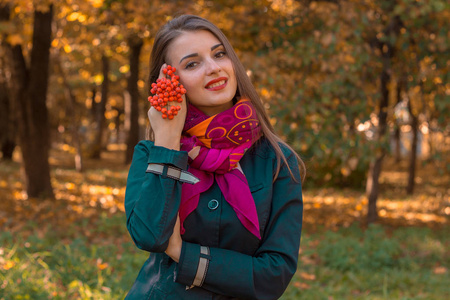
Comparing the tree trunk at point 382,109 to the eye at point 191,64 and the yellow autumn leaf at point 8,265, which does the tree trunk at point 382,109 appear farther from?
the eye at point 191,64

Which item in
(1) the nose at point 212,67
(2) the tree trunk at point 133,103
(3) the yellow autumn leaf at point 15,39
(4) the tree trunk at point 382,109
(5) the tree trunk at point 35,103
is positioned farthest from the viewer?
(2) the tree trunk at point 133,103

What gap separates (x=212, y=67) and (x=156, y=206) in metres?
0.59

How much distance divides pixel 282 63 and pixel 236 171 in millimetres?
5245

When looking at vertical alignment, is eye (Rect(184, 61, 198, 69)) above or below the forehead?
below

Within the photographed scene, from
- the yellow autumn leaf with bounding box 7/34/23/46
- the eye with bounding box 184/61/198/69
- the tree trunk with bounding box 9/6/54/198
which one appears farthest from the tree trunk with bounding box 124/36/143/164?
the eye with bounding box 184/61/198/69

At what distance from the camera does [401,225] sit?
8.66 m

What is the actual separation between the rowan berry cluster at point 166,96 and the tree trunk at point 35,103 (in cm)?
816

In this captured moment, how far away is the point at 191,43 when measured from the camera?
74.7 inches

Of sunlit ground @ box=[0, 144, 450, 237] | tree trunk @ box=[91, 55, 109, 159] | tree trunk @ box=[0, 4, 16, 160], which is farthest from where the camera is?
tree trunk @ box=[91, 55, 109, 159]

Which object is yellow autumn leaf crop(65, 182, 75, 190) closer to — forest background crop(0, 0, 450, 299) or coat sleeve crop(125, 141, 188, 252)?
forest background crop(0, 0, 450, 299)

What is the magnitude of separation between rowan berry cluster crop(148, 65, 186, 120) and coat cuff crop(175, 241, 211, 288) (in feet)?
1.66

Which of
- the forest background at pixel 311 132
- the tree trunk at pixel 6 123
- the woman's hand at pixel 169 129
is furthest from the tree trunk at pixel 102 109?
the woman's hand at pixel 169 129

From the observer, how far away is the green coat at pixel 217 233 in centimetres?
167

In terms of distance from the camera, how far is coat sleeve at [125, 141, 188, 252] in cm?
165
